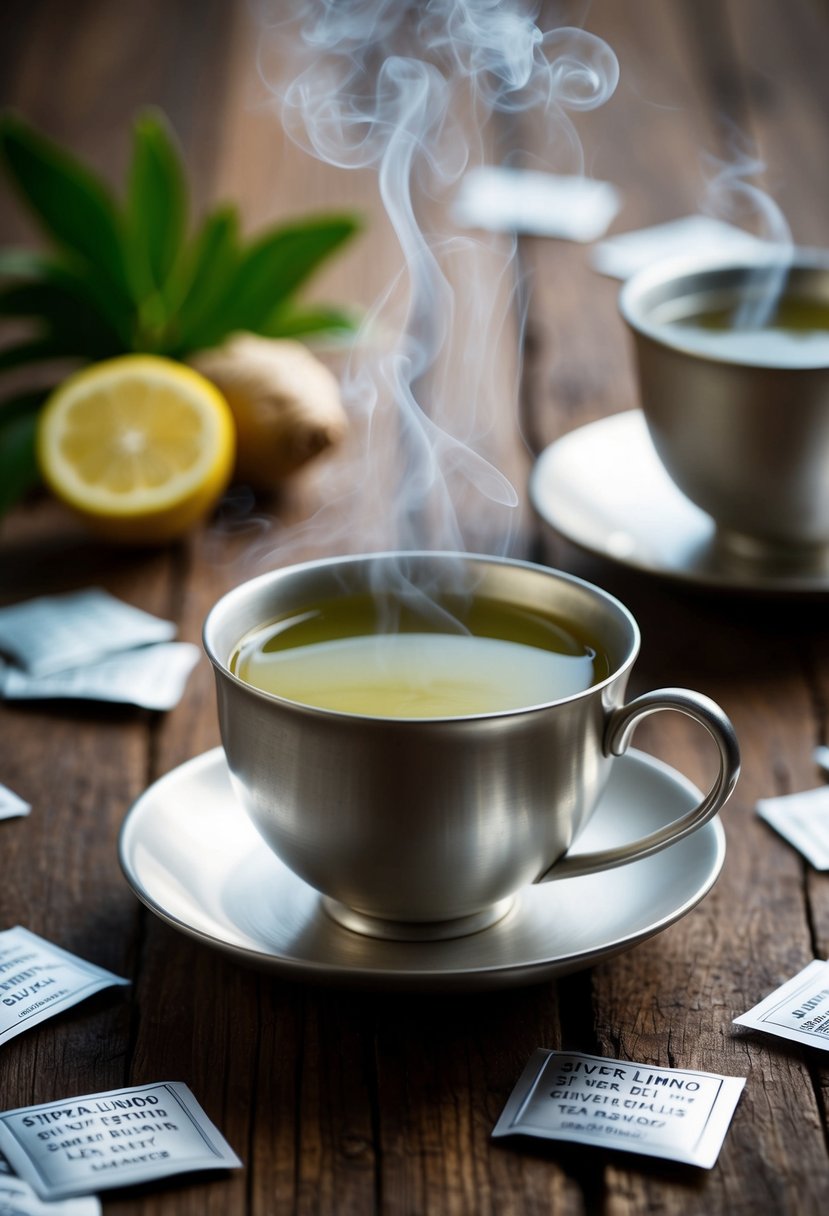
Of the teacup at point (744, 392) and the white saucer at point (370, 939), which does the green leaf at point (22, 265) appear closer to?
the teacup at point (744, 392)

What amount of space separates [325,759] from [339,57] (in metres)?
2.41

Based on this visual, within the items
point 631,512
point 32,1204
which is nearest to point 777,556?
point 631,512

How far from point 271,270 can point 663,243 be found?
71cm

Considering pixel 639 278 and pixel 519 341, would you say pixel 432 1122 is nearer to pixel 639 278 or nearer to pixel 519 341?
pixel 639 278

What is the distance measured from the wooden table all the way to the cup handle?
82 mm

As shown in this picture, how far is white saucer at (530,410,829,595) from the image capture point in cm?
135

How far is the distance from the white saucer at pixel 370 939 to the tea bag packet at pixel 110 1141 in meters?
0.09

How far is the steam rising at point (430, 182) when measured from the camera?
1621mm

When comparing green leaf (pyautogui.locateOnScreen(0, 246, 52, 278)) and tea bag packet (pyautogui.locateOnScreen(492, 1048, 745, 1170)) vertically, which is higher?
green leaf (pyautogui.locateOnScreen(0, 246, 52, 278))

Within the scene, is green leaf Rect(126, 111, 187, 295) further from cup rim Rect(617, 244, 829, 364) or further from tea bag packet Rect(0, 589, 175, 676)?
cup rim Rect(617, 244, 829, 364)

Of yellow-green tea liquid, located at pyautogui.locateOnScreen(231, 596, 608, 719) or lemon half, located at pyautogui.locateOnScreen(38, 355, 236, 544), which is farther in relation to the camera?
lemon half, located at pyautogui.locateOnScreen(38, 355, 236, 544)

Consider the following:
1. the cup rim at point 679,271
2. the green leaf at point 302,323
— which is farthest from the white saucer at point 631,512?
the green leaf at point 302,323

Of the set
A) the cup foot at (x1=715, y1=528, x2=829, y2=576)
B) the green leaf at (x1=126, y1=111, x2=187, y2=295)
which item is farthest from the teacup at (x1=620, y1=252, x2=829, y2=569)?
the green leaf at (x1=126, y1=111, x2=187, y2=295)

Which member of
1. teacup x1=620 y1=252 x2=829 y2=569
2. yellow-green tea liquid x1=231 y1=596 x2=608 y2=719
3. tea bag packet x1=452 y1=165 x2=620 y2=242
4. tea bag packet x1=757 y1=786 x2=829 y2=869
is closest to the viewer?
yellow-green tea liquid x1=231 y1=596 x2=608 y2=719
